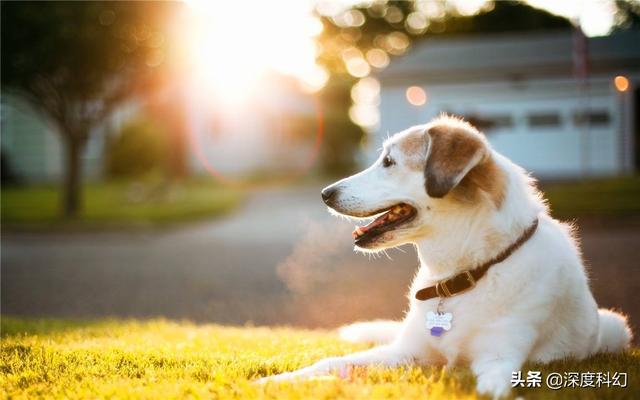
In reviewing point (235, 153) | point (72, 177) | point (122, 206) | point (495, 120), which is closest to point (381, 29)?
point (235, 153)

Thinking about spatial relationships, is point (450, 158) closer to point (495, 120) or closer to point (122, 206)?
point (122, 206)

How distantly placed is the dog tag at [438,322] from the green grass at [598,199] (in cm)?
1096

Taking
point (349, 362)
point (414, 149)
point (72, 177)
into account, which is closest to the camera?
point (349, 362)

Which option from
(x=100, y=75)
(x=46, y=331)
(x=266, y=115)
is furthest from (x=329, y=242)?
(x=266, y=115)

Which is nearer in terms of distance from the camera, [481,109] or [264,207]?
[264,207]

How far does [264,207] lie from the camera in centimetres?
2116

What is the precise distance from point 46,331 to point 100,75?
1202cm

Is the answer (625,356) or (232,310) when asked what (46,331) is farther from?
(625,356)

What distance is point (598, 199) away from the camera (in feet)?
51.3

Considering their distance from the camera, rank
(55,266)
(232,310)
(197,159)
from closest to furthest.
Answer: (232,310)
(55,266)
(197,159)

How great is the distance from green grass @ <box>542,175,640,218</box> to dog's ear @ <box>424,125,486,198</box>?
11.0 m

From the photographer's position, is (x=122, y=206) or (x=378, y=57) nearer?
(x=122, y=206)

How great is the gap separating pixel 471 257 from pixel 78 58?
14.7 m

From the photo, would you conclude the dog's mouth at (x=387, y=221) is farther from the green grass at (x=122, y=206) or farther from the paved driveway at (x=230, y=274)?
the green grass at (x=122, y=206)
